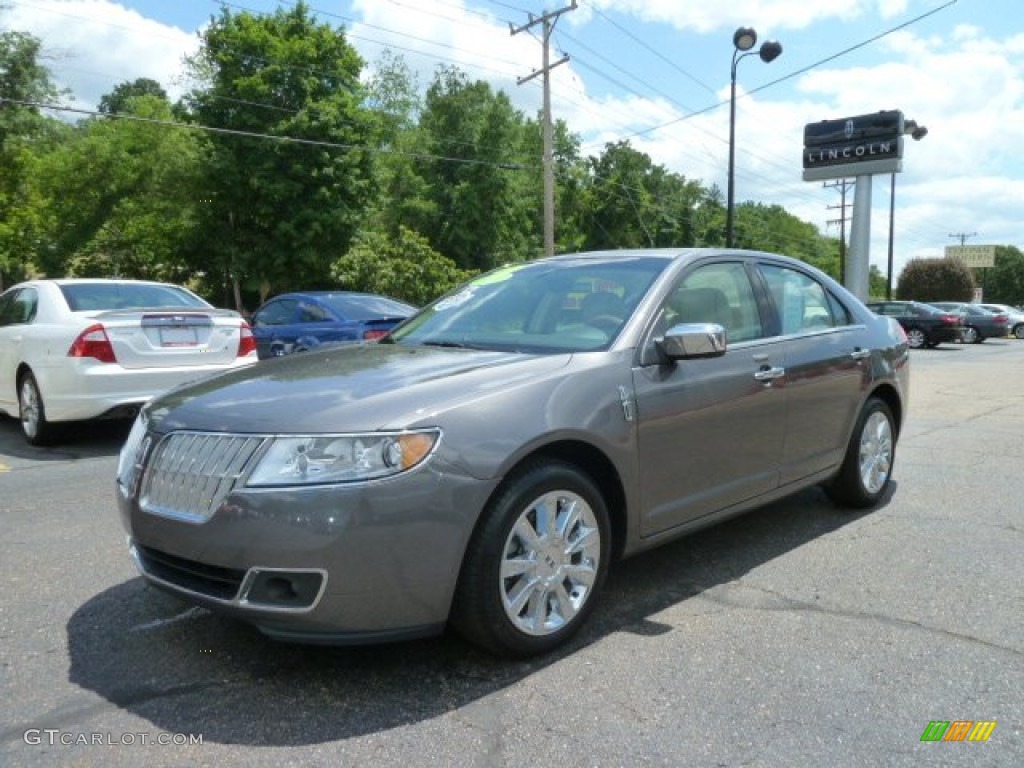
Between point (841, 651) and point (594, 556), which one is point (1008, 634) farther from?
point (594, 556)

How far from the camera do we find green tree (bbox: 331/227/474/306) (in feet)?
79.3

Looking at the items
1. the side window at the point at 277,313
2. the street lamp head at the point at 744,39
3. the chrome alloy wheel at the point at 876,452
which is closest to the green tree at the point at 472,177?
the street lamp head at the point at 744,39

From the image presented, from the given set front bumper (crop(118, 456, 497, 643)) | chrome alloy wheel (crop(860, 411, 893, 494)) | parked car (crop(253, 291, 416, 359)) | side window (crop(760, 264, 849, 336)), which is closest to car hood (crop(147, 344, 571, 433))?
front bumper (crop(118, 456, 497, 643))

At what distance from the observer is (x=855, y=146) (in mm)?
31875

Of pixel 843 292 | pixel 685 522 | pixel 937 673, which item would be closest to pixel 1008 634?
pixel 937 673

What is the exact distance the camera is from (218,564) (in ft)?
8.68

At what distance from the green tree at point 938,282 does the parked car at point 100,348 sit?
5834cm

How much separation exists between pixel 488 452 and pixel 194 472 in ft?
3.24

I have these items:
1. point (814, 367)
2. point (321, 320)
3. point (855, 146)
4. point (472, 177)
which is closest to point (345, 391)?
point (814, 367)

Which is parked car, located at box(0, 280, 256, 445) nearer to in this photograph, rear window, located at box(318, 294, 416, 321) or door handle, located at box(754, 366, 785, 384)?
rear window, located at box(318, 294, 416, 321)

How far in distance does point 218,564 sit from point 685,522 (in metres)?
1.99

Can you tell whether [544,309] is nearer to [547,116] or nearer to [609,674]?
[609,674]

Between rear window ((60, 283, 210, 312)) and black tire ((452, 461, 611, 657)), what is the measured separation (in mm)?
5710

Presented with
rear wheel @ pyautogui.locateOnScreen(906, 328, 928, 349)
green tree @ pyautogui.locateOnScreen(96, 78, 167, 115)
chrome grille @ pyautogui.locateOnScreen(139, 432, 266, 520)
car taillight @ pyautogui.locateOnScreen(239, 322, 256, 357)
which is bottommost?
rear wheel @ pyautogui.locateOnScreen(906, 328, 928, 349)
